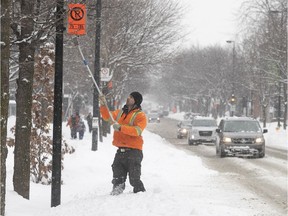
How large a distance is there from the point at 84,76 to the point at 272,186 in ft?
77.7

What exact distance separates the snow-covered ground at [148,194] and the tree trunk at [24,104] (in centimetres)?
31

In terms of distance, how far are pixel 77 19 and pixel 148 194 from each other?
2.89 metres

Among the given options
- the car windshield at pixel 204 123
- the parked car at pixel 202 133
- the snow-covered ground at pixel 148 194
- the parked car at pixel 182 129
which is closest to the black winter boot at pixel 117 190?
the snow-covered ground at pixel 148 194

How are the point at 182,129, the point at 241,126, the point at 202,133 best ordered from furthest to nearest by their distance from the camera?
the point at 182,129 → the point at 202,133 → the point at 241,126

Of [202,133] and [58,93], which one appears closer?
[58,93]

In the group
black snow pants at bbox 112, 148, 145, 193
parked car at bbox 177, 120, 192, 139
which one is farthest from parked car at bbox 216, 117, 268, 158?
parked car at bbox 177, 120, 192, 139

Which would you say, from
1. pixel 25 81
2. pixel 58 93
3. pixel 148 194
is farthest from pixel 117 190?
pixel 25 81

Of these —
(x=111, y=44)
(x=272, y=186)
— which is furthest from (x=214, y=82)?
(x=272, y=186)

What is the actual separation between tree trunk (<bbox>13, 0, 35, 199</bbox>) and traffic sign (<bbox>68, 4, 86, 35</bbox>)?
0.77 metres

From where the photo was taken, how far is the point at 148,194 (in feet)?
28.2

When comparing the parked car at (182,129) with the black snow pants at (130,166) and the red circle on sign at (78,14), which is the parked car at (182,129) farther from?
the red circle on sign at (78,14)

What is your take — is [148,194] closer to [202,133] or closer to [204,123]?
[202,133]

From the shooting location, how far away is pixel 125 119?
353 inches

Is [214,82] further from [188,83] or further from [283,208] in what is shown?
[283,208]
